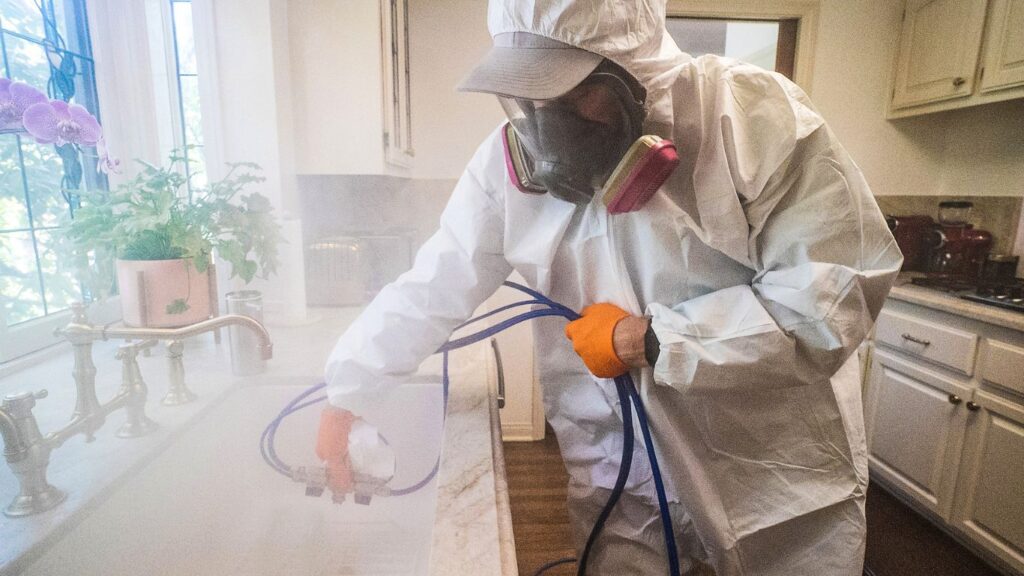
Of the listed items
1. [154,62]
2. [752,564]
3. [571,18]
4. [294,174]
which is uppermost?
[154,62]

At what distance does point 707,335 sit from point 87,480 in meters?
0.85

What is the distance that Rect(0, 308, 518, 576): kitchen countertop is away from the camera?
57cm

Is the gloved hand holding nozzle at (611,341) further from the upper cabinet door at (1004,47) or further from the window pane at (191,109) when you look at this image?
the upper cabinet door at (1004,47)

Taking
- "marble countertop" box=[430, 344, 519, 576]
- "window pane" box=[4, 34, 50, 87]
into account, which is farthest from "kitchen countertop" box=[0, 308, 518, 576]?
"window pane" box=[4, 34, 50, 87]

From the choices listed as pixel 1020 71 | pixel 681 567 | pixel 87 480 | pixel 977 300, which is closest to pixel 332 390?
pixel 87 480

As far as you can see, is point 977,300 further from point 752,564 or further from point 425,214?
point 425,214

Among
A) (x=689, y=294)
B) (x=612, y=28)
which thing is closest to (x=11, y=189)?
(x=612, y=28)

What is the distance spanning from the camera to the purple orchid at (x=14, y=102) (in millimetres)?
697

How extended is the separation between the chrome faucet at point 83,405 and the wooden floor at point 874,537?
3.97 ft

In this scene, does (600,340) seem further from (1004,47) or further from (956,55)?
(956,55)

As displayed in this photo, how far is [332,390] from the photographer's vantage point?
0.84 meters

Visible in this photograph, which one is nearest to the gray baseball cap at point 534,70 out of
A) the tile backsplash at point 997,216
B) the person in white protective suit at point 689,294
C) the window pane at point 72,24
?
the person in white protective suit at point 689,294

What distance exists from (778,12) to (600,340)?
2.38 metres

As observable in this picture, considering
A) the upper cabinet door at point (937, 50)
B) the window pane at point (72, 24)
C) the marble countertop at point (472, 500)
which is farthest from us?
the upper cabinet door at point (937, 50)
